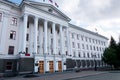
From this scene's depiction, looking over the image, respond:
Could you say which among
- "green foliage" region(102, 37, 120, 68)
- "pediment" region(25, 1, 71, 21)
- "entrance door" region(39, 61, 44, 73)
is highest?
"pediment" region(25, 1, 71, 21)

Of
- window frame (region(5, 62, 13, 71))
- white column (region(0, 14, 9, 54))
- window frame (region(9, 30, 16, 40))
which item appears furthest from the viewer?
window frame (region(9, 30, 16, 40))

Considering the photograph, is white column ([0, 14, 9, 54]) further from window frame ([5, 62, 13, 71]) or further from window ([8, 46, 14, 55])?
window frame ([5, 62, 13, 71])

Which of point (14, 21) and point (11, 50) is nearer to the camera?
point (11, 50)

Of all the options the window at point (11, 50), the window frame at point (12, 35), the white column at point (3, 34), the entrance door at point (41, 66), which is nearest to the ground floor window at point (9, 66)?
the window at point (11, 50)

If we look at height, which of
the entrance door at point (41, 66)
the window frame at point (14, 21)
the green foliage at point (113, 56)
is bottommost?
the entrance door at point (41, 66)

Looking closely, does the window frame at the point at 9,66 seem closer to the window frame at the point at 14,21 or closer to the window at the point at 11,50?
the window at the point at 11,50

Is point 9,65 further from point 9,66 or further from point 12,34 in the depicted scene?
point 12,34

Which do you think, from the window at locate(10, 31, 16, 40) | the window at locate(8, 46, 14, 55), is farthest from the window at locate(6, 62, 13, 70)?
the window at locate(10, 31, 16, 40)

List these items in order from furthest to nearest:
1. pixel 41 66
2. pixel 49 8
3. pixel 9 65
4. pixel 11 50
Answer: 1. pixel 49 8
2. pixel 41 66
3. pixel 11 50
4. pixel 9 65

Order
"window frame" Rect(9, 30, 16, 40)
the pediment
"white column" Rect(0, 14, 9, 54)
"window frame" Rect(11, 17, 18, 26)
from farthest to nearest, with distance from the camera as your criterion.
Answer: the pediment → "window frame" Rect(11, 17, 18, 26) → "window frame" Rect(9, 30, 16, 40) → "white column" Rect(0, 14, 9, 54)

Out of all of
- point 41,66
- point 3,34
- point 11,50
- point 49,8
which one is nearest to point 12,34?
point 3,34

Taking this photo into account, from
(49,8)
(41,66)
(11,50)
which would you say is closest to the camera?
(11,50)

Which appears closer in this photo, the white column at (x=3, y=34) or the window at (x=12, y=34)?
the white column at (x=3, y=34)

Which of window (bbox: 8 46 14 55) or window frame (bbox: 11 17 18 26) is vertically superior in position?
window frame (bbox: 11 17 18 26)
